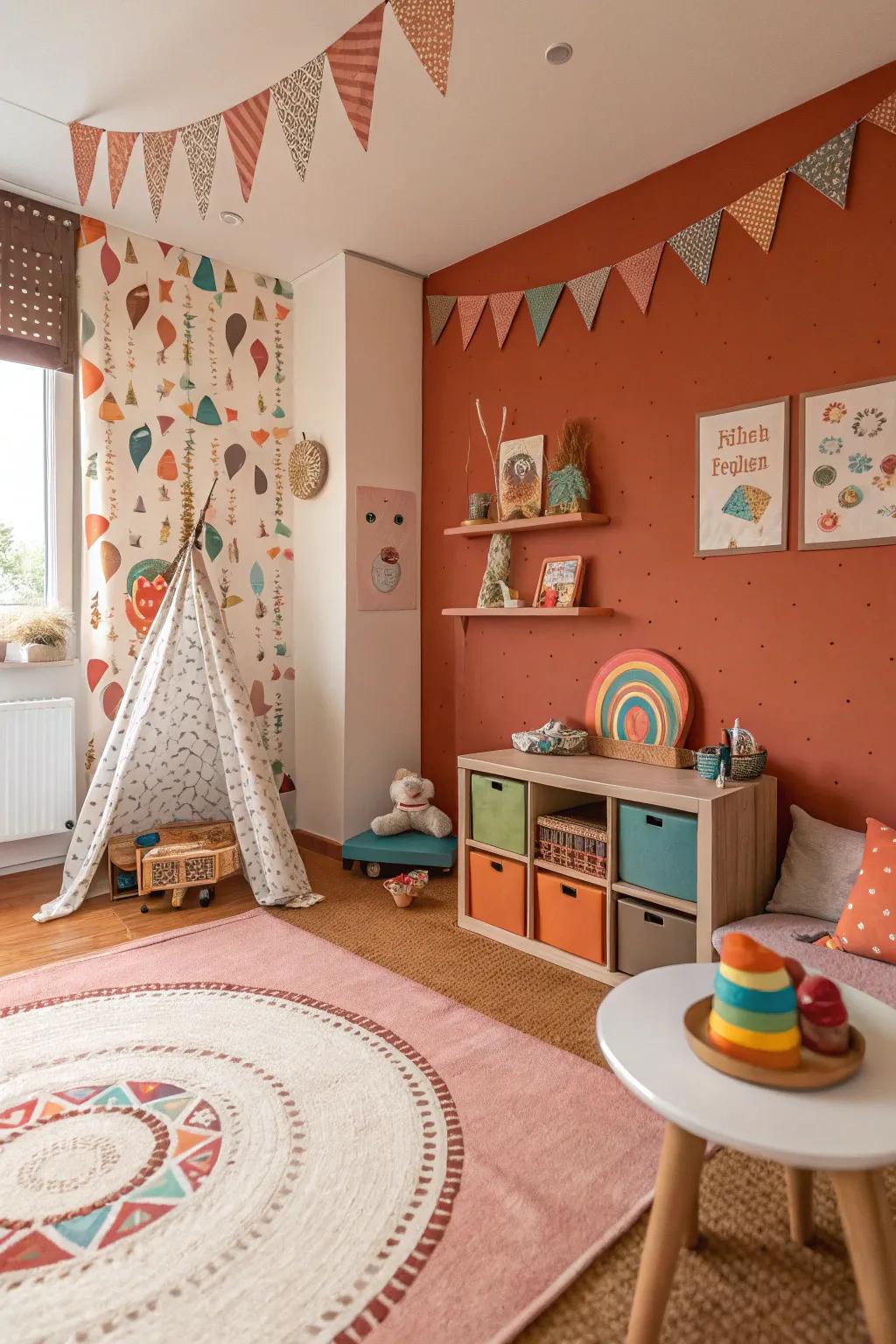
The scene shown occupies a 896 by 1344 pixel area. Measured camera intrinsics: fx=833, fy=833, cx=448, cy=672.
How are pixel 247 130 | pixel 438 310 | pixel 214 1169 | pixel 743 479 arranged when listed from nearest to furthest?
pixel 214 1169 < pixel 247 130 < pixel 743 479 < pixel 438 310

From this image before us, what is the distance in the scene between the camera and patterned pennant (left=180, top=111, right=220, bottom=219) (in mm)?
2752

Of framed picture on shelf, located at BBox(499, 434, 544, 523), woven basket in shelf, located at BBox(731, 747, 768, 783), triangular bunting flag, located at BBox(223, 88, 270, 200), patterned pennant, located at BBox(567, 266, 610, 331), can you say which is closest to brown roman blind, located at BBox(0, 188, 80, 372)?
triangular bunting flag, located at BBox(223, 88, 270, 200)

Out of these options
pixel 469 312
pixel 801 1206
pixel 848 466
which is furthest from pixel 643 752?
pixel 469 312

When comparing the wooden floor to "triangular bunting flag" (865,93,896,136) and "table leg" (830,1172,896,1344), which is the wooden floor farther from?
"triangular bunting flag" (865,93,896,136)

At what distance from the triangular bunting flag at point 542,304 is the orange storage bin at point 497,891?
2126mm

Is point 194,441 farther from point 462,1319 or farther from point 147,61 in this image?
point 462,1319

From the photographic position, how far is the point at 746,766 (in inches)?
102

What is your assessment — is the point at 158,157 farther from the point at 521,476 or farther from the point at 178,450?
the point at 521,476

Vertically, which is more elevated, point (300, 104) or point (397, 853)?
point (300, 104)

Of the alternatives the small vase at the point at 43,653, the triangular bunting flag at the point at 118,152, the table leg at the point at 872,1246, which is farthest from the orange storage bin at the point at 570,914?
the triangular bunting flag at the point at 118,152

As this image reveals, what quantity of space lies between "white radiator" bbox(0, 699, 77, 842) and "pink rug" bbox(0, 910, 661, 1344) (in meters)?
1.00

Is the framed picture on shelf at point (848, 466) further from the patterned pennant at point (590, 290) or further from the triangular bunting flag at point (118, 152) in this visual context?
the triangular bunting flag at point (118, 152)

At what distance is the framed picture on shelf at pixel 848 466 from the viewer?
247cm

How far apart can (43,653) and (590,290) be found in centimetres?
262
